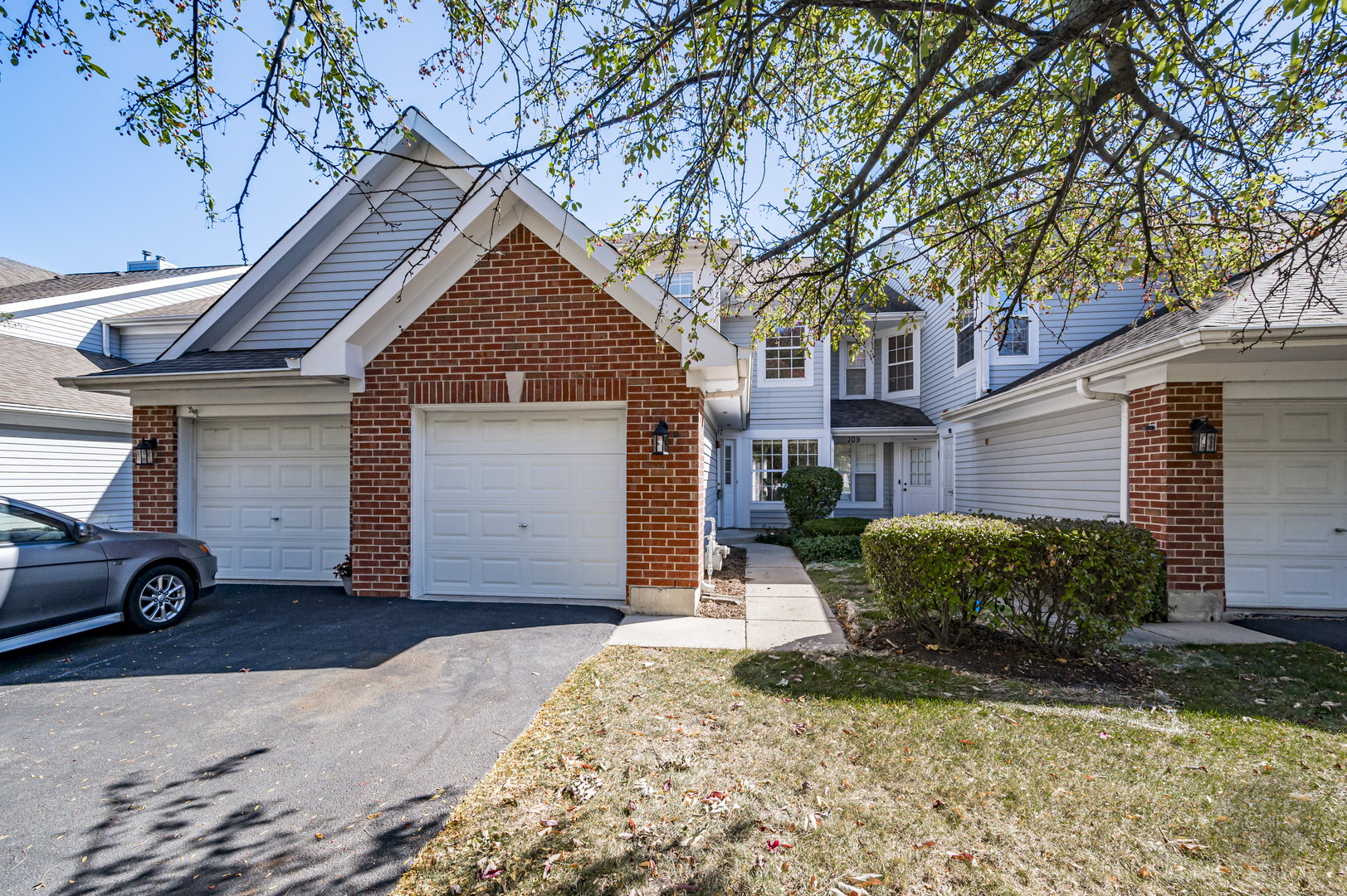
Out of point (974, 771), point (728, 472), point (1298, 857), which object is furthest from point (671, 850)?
point (728, 472)

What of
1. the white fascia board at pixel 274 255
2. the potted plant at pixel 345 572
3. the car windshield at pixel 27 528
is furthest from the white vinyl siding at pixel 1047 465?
the car windshield at pixel 27 528

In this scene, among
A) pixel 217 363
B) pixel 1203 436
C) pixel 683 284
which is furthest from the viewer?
pixel 683 284

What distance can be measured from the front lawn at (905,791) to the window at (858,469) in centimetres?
1173

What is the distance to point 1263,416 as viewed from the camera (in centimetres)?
729

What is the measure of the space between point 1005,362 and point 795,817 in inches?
490

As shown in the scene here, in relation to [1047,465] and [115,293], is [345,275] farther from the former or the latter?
[1047,465]

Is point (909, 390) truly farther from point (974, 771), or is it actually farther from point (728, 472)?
point (974, 771)

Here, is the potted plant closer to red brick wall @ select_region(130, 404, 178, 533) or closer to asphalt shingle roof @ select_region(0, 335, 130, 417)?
red brick wall @ select_region(130, 404, 178, 533)

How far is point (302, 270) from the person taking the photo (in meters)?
9.18

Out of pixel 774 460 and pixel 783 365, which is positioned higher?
pixel 783 365

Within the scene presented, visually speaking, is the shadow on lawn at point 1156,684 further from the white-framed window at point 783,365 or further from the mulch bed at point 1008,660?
the white-framed window at point 783,365

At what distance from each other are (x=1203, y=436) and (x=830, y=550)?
6266 mm

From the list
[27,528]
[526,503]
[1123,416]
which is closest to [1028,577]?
[1123,416]

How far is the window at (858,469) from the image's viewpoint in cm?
1672
